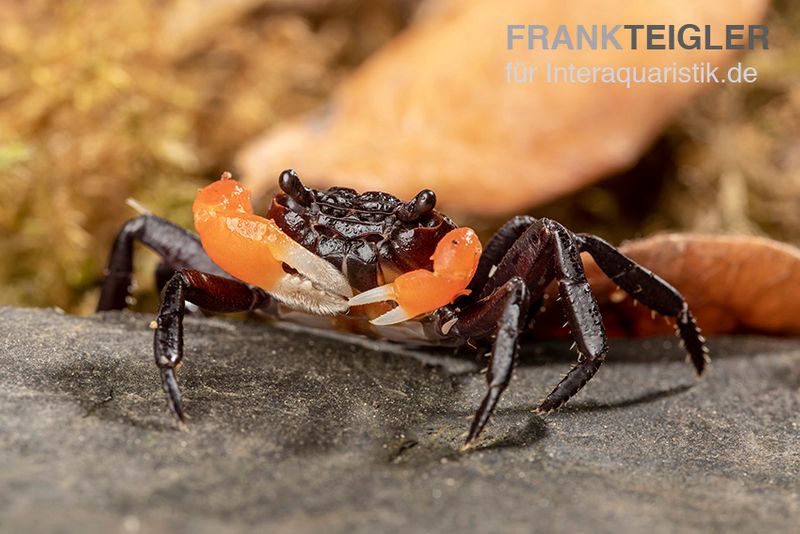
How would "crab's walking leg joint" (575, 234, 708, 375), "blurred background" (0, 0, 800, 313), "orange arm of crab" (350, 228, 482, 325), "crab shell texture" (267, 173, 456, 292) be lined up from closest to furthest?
1. "orange arm of crab" (350, 228, 482, 325)
2. "crab shell texture" (267, 173, 456, 292)
3. "crab's walking leg joint" (575, 234, 708, 375)
4. "blurred background" (0, 0, 800, 313)

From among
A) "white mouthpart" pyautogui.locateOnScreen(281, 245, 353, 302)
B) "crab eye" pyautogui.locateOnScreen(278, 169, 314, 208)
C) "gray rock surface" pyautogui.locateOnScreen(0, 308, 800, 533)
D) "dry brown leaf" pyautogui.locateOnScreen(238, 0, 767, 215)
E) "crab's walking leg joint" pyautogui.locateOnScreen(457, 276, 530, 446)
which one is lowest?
"gray rock surface" pyautogui.locateOnScreen(0, 308, 800, 533)

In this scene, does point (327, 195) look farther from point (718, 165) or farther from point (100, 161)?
point (718, 165)

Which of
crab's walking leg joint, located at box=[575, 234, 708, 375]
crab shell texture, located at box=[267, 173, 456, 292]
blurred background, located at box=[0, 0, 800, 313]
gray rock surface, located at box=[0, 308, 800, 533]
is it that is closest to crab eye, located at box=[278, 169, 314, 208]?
crab shell texture, located at box=[267, 173, 456, 292]

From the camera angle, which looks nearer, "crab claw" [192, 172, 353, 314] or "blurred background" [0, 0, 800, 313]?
"crab claw" [192, 172, 353, 314]

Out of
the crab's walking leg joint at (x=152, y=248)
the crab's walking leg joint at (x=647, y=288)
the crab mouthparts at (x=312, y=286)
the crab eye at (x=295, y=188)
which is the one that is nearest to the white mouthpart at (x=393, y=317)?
the crab mouthparts at (x=312, y=286)

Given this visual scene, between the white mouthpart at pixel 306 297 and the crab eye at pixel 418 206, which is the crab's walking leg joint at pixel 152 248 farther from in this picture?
the crab eye at pixel 418 206

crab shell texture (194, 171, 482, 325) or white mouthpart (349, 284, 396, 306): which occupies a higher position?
crab shell texture (194, 171, 482, 325)

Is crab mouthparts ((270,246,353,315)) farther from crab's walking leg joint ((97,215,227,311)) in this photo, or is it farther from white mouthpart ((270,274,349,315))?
crab's walking leg joint ((97,215,227,311))

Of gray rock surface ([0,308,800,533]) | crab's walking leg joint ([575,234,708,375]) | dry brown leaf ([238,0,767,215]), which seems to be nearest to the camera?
gray rock surface ([0,308,800,533])
